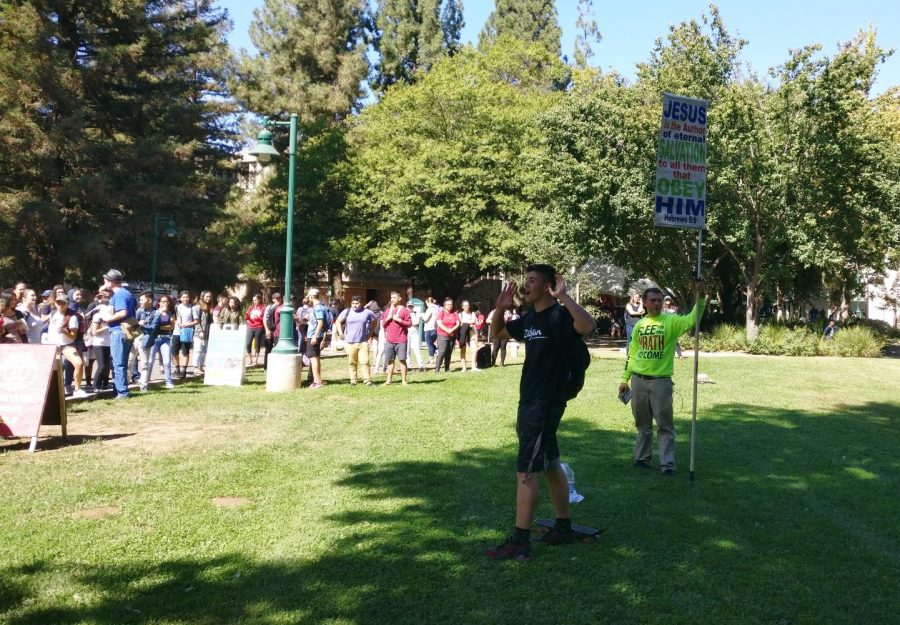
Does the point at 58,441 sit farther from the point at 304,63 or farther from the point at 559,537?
the point at 304,63

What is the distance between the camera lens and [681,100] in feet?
24.3

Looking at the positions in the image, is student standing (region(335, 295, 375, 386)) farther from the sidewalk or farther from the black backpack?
the black backpack

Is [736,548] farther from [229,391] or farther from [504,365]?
[504,365]

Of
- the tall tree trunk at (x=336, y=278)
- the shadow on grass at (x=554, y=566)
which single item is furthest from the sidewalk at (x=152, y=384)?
the tall tree trunk at (x=336, y=278)

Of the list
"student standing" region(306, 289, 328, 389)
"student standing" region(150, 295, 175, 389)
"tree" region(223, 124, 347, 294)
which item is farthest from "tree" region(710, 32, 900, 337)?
"tree" region(223, 124, 347, 294)

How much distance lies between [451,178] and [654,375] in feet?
95.9

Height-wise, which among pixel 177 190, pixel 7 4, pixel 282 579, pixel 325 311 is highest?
pixel 7 4

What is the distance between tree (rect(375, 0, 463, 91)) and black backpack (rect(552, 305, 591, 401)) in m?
47.4

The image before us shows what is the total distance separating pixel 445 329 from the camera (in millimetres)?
17000

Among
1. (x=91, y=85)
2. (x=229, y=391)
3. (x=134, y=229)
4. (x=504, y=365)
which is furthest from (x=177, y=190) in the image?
(x=229, y=391)

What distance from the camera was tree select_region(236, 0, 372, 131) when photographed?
48.0 metres

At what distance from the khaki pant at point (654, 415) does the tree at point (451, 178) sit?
2555 cm

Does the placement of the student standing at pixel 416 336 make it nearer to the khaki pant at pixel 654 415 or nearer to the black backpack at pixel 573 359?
the khaki pant at pixel 654 415

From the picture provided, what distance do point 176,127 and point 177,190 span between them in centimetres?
435
